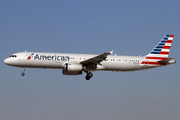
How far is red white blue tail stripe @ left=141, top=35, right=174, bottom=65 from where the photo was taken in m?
58.5

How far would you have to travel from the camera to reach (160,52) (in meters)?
60.9

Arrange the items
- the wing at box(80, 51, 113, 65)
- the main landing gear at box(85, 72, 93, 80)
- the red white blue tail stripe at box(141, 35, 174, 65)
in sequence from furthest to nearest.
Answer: the red white blue tail stripe at box(141, 35, 174, 65), the main landing gear at box(85, 72, 93, 80), the wing at box(80, 51, 113, 65)

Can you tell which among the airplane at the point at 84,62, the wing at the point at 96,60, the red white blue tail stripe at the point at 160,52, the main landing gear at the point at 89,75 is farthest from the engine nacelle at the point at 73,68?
the red white blue tail stripe at the point at 160,52

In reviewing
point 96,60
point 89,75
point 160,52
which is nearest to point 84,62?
point 96,60

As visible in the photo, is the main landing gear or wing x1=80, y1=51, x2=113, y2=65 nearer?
wing x1=80, y1=51, x2=113, y2=65

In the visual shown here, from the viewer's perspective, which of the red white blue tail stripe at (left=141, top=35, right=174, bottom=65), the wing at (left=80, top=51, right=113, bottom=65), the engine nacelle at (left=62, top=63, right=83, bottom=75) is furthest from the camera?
the red white blue tail stripe at (left=141, top=35, right=174, bottom=65)

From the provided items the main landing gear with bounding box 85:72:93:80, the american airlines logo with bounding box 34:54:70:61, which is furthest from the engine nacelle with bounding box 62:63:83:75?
the main landing gear with bounding box 85:72:93:80

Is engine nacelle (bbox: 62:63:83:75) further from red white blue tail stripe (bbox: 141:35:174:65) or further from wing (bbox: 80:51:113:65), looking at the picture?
red white blue tail stripe (bbox: 141:35:174:65)

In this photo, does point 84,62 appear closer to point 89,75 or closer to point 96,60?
point 96,60

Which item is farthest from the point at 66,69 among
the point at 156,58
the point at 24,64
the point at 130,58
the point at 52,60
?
the point at 156,58

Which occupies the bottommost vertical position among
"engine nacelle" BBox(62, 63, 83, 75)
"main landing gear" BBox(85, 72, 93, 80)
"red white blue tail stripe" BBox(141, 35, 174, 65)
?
"main landing gear" BBox(85, 72, 93, 80)

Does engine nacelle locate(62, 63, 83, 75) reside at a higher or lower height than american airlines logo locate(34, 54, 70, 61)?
lower

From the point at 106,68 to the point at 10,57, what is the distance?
16.0 m

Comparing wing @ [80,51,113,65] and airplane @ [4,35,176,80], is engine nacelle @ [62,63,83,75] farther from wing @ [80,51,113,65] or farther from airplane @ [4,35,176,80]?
wing @ [80,51,113,65]
